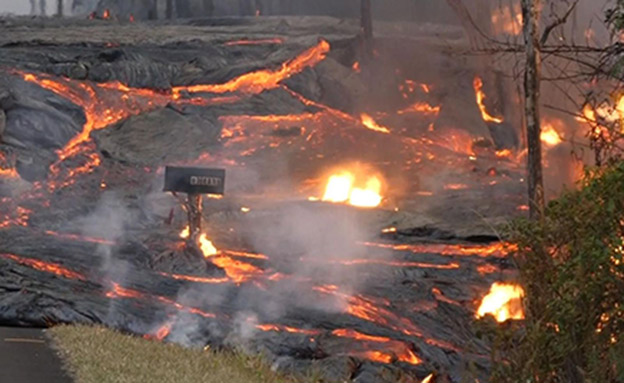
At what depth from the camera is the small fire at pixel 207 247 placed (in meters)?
30.5

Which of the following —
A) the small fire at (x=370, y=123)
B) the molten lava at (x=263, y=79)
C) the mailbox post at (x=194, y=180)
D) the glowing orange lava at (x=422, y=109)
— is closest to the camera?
the mailbox post at (x=194, y=180)

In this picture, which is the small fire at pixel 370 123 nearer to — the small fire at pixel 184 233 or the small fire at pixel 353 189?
the small fire at pixel 353 189

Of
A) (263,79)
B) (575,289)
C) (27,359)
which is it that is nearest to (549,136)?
(263,79)

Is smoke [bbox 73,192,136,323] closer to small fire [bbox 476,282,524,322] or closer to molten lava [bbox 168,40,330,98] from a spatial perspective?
small fire [bbox 476,282,524,322]

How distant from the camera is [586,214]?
11938mm

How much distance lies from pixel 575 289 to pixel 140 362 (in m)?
6.29

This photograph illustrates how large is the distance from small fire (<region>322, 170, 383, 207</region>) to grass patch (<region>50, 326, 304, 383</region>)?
20.1 meters

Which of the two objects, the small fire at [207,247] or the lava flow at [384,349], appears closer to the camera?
the lava flow at [384,349]

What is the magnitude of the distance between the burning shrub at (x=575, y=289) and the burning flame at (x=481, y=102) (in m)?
40.4

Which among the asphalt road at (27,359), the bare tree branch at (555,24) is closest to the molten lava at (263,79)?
the bare tree branch at (555,24)

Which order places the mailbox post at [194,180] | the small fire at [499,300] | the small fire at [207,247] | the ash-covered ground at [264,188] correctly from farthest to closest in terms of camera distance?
the small fire at [207,247] → the small fire at [499,300] → the mailbox post at [194,180] → the ash-covered ground at [264,188]

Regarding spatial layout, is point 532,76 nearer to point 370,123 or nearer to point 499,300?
point 499,300

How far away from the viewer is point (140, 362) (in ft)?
51.0

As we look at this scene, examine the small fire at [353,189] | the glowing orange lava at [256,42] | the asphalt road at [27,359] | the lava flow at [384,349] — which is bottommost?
the lava flow at [384,349]
